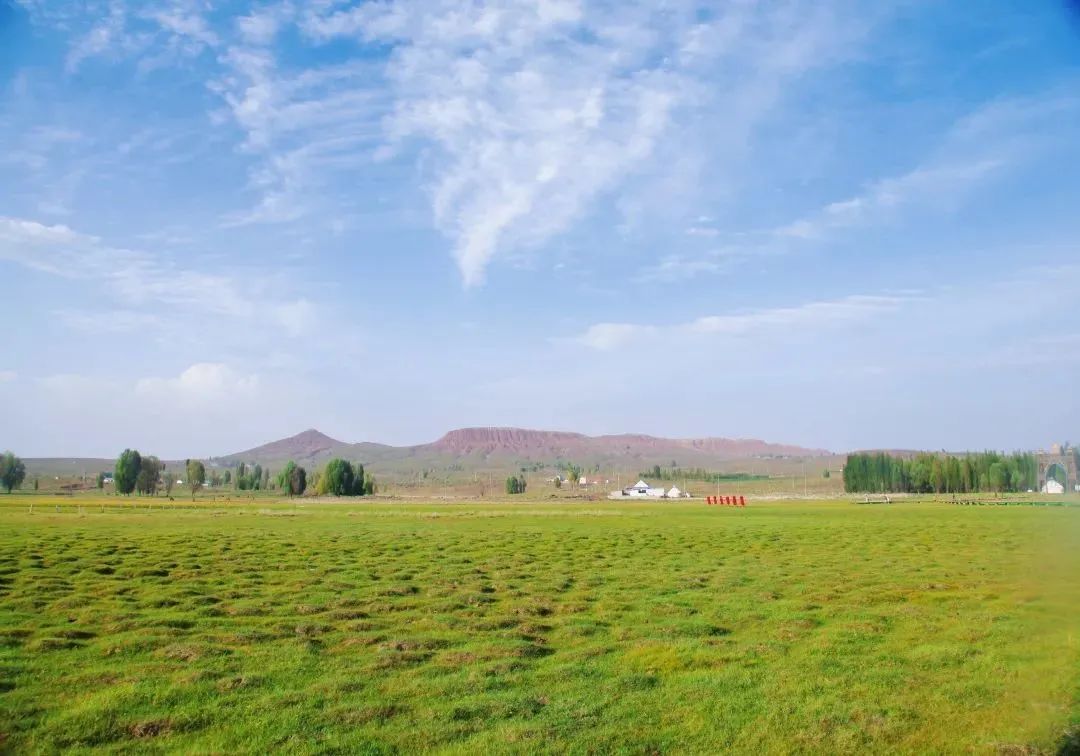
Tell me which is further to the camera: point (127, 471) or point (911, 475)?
point (127, 471)

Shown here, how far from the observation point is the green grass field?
9.27m

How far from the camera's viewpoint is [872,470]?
571 ft

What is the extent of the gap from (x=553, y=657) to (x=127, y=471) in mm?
197946

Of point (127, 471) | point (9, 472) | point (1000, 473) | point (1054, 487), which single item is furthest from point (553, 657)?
point (9, 472)

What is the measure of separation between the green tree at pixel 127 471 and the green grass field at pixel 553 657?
572 feet

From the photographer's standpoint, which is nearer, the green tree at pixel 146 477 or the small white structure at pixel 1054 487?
the small white structure at pixel 1054 487

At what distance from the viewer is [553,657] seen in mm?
15180

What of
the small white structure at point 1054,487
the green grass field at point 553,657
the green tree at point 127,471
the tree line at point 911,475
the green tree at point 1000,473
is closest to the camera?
the small white structure at point 1054,487

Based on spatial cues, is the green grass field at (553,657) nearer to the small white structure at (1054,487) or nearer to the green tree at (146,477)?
the small white structure at (1054,487)

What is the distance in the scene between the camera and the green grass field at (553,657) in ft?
30.4

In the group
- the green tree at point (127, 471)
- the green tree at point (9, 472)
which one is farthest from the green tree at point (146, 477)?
the green tree at point (9, 472)

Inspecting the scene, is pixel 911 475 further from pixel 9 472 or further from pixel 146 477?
pixel 9 472

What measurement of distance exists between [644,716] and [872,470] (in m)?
181

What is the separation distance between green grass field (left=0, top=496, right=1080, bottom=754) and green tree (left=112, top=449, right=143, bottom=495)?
17448 centimetres
